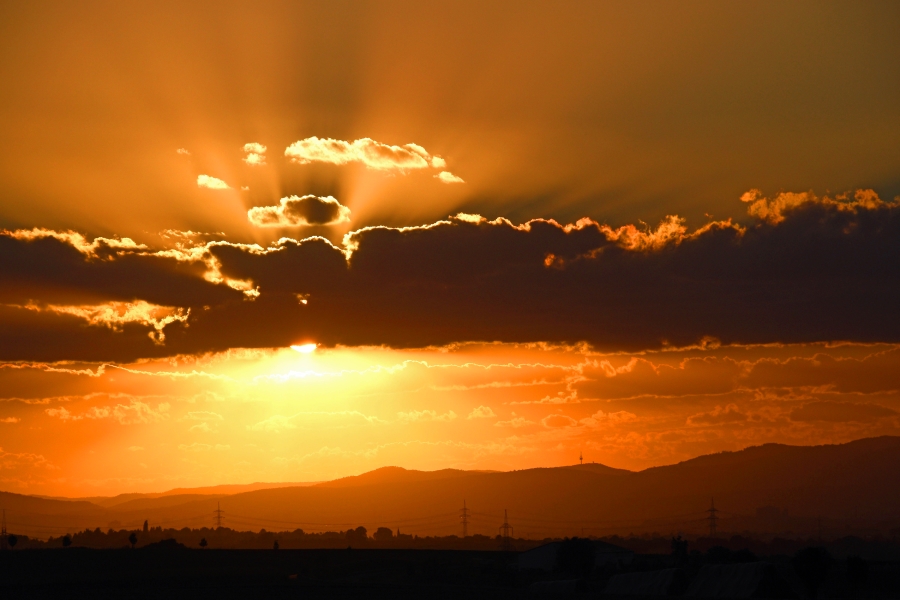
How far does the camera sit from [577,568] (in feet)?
495

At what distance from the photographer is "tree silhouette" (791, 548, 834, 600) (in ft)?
328

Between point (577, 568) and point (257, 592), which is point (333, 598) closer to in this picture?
point (257, 592)

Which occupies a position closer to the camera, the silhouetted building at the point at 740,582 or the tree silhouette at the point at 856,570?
the silhouetted building at the point at 740,582

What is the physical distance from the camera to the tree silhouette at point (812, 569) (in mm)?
99875

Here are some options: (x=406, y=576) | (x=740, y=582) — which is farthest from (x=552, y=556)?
(x=740, y=582)

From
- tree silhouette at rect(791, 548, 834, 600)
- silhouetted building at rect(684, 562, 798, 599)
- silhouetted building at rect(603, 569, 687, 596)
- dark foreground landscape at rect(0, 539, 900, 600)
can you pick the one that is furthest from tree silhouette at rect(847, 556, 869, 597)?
silhouetted building at rect(603, 569, 687, 596)

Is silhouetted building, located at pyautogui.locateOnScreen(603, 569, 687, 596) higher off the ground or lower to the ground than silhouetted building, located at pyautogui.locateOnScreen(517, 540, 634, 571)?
lower

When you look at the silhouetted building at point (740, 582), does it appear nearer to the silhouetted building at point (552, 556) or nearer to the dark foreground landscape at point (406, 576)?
the dark foreground landscape at point (406, 576)

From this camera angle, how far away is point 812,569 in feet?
328

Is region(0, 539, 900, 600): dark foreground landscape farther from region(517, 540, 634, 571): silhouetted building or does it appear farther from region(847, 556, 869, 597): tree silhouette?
region(517, 540, 634, 571): silhouetted building

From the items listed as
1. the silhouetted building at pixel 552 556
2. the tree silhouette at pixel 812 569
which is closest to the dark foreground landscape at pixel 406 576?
the tree silhouette at pixel 812 569

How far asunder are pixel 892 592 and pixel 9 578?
335 feet

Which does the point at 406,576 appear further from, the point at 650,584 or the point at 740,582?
the point at 740,582

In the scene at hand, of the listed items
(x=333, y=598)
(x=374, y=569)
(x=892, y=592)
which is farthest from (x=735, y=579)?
(x=374, y=569)
